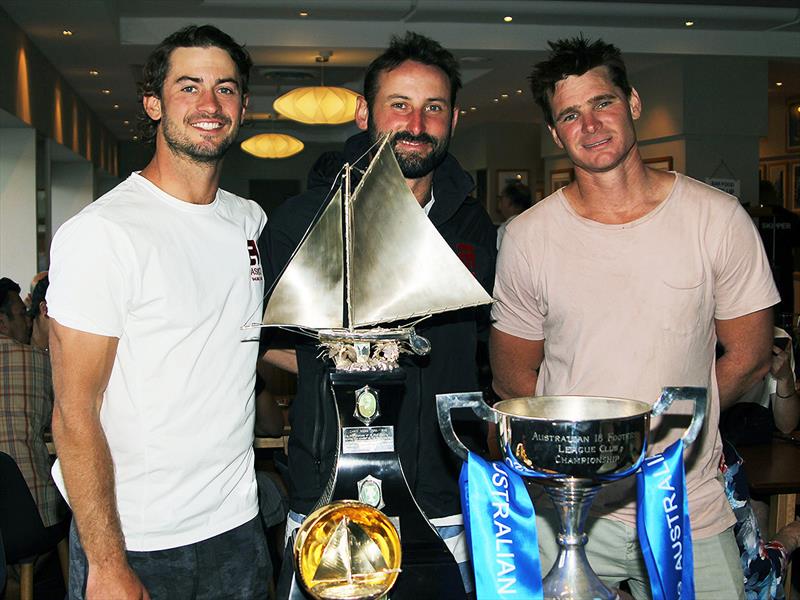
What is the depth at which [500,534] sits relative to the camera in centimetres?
124

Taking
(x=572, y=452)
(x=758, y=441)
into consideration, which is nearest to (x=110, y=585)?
(x=572, y=452)

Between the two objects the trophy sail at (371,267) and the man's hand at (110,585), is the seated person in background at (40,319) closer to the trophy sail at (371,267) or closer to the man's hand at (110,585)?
the man's hand at (110,585)

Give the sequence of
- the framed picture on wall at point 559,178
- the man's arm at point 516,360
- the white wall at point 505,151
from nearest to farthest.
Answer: the man's arm at point 516,360 < the framed picture on wall at point 559,178 < the white wall at point 505,151

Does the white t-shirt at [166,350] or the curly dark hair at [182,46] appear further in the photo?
the curly dark hair at [182,46]

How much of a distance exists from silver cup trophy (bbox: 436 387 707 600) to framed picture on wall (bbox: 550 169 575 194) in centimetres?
949

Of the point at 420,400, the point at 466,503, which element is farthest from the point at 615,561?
the point at 466,503

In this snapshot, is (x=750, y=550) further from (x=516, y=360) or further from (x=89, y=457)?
(x=89, y=457)

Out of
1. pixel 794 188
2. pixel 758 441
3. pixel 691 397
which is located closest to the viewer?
pixel 691 397

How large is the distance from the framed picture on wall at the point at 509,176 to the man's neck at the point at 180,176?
11327 mm

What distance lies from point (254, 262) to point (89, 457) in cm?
51

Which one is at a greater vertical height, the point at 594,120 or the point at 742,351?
the point at 594,120

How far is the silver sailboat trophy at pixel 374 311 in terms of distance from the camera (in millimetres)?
1383

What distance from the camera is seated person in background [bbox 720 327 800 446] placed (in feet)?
10.9

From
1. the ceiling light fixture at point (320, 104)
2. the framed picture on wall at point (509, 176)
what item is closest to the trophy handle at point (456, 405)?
the ceiling light fixture at point (320, 104)
